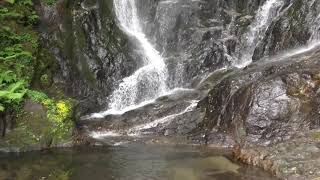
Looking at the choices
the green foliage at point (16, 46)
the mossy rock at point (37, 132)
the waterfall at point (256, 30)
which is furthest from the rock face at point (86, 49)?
the waterfall at point (256, 30)

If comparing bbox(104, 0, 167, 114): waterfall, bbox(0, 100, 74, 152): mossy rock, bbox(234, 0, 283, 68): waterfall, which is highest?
bbox(234, 0, 283, 68): waterfall

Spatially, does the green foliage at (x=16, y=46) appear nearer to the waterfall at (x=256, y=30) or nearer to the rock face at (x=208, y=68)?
the rock face at (x=208, y=68)

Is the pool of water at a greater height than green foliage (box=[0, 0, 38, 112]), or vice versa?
green foliage (box=[0, 0, 38, 112])

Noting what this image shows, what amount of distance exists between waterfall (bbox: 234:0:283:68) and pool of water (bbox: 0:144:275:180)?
9.17 m

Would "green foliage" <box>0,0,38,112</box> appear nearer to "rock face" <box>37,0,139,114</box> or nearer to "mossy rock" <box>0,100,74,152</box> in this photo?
"mossy rock" <box>0,100,74,152</box>

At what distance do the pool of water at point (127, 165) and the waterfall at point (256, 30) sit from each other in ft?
30.1

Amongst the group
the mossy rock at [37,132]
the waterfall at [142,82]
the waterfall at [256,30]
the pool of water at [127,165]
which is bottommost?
the pool of water at [127,165]

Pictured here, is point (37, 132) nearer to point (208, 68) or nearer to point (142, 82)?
point (142, 82)

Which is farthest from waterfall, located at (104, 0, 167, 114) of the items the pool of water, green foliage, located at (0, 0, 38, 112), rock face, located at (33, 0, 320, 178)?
the pool of water

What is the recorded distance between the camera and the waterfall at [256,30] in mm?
22469

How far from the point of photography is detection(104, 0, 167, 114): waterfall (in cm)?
2061

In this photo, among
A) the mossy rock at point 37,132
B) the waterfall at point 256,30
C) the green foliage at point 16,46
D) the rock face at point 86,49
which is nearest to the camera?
the mossy rock at point 37,132

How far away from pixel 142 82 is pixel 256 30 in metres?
6.70

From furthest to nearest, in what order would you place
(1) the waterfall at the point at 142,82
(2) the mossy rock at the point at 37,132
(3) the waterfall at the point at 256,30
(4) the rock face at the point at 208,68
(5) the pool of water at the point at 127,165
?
(3) the waterfall at the point at 256,30 → (1) the waterfall at the point at 142,82 → (2) the mossy rock at the point at 37,132 → (4) the rock face at the point at 208,68 → (5) the pool of water at the point at 127,165
